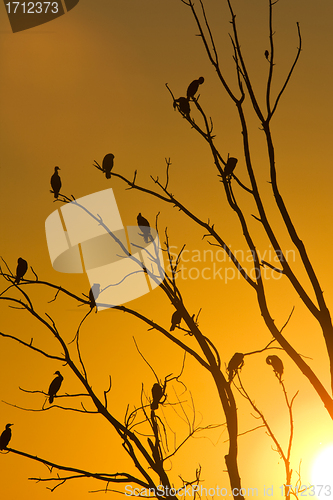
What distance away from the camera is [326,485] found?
1905 millimetres

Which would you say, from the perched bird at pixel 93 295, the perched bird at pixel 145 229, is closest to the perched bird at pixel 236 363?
the perched bird at pixel 93 295

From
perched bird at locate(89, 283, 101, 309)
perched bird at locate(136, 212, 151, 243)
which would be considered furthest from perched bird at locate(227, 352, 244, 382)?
perched bird at locate(136, 212, 151, 243)

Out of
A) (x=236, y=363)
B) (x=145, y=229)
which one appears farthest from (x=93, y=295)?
(x=236, y=363)

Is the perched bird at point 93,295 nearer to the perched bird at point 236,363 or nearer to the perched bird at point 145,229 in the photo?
the perched bird at point 145,229

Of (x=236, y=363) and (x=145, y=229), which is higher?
(x=145, y=229)

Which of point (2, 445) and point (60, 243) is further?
point (60, 243)

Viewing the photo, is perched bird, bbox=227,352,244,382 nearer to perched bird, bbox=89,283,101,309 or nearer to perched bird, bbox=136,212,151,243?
perched bird, bbox=89,283,101,309

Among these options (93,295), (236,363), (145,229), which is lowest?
(236,363)

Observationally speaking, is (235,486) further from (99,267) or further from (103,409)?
(99,267)

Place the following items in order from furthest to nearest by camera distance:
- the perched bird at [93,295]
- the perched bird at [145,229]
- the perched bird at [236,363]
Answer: the perched bird at [145,229] < the perched bird at [93,295] < the perched bird at [236,363]

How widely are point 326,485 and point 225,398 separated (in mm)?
600

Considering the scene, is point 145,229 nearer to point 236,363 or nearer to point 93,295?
point 93,295

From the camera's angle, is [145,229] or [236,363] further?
[145,229]

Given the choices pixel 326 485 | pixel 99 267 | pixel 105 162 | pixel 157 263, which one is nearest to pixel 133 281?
pixel 99 267
